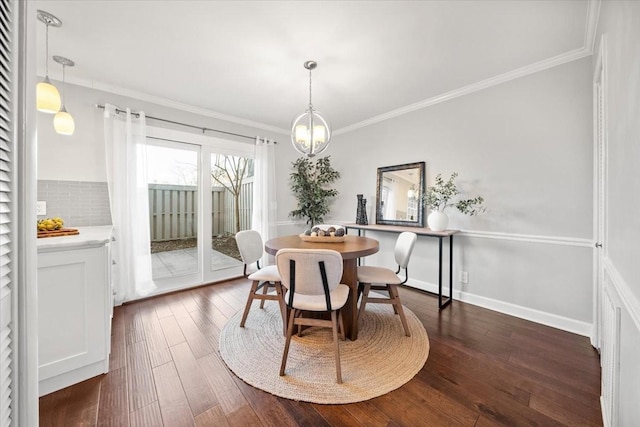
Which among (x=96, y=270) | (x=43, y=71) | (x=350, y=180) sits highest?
(x=43, y=71)

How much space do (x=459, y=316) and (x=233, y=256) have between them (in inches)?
125

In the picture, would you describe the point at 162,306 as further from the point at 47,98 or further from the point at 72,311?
the point at 47,98

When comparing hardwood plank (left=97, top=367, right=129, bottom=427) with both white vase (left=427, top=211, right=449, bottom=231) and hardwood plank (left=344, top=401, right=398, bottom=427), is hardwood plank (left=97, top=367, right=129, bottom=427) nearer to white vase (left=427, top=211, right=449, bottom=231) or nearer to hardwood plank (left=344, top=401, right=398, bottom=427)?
hardwood plank (left=344, top=401, right=398, bottom=427)

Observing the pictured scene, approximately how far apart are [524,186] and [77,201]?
15.2 feet

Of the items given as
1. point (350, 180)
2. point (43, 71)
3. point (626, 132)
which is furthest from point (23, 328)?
point (350, 180)

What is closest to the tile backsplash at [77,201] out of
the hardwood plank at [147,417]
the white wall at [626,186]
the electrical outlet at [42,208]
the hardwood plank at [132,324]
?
the electrical outlet at [42,208]

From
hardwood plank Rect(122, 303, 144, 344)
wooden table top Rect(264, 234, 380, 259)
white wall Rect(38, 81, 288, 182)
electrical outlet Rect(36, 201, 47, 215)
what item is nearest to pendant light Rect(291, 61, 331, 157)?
wooden table top Rect(264, 234, 380, 259)

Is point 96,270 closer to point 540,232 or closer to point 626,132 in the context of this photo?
point 626,132

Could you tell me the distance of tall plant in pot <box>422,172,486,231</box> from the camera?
9.03 feet

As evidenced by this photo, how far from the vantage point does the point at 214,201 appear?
11.9 ft

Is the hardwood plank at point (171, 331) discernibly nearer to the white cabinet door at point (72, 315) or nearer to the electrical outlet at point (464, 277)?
the white cabinet door at point (72, 315)

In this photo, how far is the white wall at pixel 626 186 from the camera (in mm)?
816

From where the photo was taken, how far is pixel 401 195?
11.4 feet

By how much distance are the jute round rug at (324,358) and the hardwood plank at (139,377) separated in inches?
18.6
